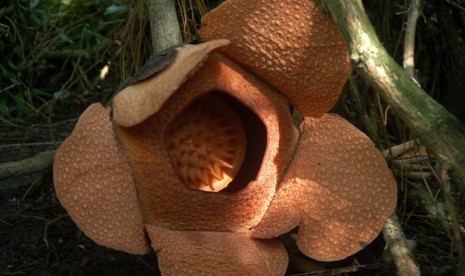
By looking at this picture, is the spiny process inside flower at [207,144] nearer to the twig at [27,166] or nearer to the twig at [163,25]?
the twig at [163,25]

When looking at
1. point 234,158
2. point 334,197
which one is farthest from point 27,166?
point 334,197

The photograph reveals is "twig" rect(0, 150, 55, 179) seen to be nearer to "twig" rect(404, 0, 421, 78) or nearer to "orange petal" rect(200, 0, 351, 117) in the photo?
"orange petal" rect(200, 0, 351, 117)

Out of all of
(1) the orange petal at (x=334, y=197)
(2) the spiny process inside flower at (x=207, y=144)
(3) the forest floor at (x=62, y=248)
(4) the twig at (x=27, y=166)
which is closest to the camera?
(1) the orange petal at (x=334, y=197)

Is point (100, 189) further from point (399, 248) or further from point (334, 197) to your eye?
point (399, 248)

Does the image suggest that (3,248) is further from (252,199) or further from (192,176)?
(252,199)

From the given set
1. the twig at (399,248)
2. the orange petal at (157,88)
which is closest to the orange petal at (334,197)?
the twig at (399,248)

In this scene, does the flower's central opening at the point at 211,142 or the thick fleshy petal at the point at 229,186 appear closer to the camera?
the thick fleshy petal at the point at 229,186

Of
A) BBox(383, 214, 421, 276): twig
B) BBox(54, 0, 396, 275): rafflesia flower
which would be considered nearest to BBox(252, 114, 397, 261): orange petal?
BBox(54, 0, 396, 275): rafflesia flower
